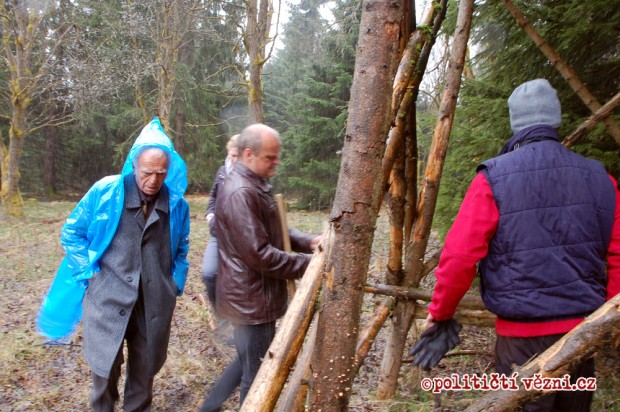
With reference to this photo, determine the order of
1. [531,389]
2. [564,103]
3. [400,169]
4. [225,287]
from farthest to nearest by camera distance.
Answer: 1. [564,103]
2. [400,169]
3. [225,287]
4. [531,389]

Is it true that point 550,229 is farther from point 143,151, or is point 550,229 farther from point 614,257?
point 143,151

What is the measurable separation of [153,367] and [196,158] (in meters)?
19.6

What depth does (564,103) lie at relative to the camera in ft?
14.1

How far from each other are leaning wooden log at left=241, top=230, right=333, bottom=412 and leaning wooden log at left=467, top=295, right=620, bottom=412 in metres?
0.75

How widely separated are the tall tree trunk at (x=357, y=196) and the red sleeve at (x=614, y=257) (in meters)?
1.20

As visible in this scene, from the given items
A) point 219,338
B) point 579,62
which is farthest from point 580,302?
point 219,338

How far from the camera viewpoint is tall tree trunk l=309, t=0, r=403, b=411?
1601mm

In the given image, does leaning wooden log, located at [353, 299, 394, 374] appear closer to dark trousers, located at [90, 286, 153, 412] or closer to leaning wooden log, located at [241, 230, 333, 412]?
leaning wooden log, located at [241, 230, 333, 412]

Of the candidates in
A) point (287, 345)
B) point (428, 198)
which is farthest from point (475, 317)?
point (287, 345)

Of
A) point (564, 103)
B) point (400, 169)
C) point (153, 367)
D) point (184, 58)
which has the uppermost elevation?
point (184, 58)

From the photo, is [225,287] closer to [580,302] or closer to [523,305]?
[523,305]

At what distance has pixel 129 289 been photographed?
2881 mm

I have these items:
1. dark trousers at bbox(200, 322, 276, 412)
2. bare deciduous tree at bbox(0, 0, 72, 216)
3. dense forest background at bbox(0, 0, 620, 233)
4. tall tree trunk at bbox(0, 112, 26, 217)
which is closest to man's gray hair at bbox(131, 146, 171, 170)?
dark trousers at bbox(200, 322, 276, 412)

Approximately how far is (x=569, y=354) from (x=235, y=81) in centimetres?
2089
